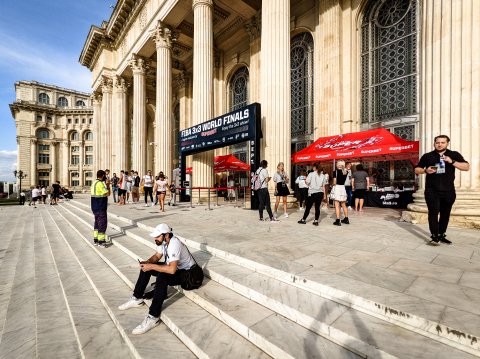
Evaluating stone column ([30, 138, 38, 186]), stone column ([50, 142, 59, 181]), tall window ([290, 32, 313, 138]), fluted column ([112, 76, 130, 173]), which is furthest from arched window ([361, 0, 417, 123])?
stone column ([50, 142, 59, 181])

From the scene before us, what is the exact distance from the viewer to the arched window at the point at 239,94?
18344 millimetres

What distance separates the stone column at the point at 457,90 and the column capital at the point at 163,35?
14.5 meters

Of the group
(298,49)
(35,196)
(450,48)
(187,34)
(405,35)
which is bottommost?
(35,196)

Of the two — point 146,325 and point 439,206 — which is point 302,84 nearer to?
point 439,206

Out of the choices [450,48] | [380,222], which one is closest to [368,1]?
[450,48]

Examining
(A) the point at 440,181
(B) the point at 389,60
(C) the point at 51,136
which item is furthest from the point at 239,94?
(C) the point at 51,136

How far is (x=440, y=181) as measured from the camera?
13.6 feet

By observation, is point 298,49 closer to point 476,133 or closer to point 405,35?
point 405,35

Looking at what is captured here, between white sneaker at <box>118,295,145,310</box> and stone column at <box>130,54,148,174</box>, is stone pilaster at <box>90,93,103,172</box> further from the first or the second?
white sneaker at <box>118,295,145,310</box>

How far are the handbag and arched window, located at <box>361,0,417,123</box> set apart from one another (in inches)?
456

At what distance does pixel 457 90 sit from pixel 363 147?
3.74 metres

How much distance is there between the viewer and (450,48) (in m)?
5.85

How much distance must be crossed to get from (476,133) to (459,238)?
2.72 meters

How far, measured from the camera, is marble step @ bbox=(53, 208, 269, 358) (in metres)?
2.13
